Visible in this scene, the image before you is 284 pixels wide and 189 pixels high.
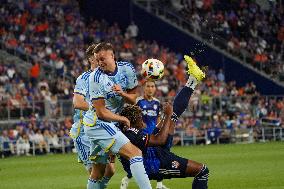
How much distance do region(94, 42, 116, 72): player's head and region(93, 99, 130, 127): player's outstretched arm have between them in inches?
20.8

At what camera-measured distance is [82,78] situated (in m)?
14.5

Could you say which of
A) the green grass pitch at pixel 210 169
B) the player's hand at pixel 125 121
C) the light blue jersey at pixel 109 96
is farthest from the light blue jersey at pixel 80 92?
the green grass pitch at pixel 210 169

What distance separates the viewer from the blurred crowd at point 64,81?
110 feet

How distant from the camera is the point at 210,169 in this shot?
2220cm

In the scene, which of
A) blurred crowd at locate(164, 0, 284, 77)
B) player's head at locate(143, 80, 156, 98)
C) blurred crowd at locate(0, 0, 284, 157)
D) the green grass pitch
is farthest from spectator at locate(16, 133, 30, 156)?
player's head at locate(143, 80, 156, 98)

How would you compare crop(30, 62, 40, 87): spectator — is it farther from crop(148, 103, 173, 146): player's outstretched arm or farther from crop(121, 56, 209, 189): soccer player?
crop(148, 103, 173, 146): player's outstretched arm

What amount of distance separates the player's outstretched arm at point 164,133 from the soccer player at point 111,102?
265 millimetres

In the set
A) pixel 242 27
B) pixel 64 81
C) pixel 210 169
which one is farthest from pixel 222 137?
pixel 210 169

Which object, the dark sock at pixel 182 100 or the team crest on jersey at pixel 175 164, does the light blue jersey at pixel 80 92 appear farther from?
the team crest on jersey at pixel 175 164

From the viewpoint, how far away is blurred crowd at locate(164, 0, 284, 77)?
4356 centimetres

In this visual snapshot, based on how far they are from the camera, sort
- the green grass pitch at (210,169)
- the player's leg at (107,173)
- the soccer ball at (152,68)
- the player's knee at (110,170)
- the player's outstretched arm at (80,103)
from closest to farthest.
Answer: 1. the soccer ball at (152,68)
2. the player's leg at (107,173)
3. the player's knee at (110,170)
4. the player's outstretched arm at (80,103)
5. the green grass pitch at (210,169)

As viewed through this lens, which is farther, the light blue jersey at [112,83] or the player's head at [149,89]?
the player's head at [149,89]

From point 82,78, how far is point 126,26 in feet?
101

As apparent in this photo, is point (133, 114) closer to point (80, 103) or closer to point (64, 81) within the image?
point (80, 103)
